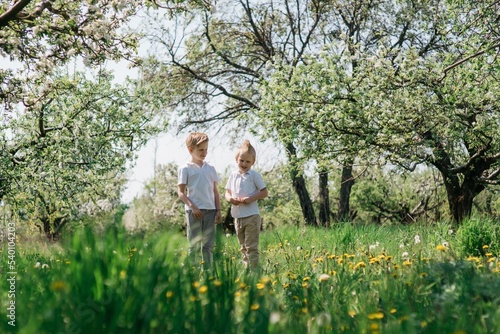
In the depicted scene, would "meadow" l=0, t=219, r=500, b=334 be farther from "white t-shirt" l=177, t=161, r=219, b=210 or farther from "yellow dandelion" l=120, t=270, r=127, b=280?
"white t-shirt" l=177, t=161, r=219, b=210

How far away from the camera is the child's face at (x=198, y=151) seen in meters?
6.19

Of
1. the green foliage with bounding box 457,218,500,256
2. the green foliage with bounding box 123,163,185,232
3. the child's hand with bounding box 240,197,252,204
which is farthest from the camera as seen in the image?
the green foliage with bounding box 123,163,185,232

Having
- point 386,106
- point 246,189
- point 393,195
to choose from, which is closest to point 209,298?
point 246,189

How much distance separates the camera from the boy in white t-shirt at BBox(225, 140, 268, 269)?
21.0ft

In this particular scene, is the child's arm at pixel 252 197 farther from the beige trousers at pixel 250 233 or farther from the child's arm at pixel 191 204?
the child's arm at pixel 191 204

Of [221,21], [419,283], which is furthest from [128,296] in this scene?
[221,21]

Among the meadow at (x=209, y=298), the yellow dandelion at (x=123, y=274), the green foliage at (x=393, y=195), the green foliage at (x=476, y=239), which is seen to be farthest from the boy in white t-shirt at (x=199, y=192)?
the green foliage at (x=393, y=195)

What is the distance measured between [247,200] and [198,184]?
594 mm

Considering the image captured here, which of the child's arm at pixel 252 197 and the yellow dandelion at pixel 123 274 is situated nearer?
the yellow dandelion at pixel 123 274

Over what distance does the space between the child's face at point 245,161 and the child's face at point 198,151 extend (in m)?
0.44

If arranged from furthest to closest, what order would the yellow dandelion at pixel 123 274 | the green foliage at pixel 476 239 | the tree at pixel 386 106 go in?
the tree at pixel 386 106, the green foliage at pixel 476 239, the yellow dandelion at pixel 123 274

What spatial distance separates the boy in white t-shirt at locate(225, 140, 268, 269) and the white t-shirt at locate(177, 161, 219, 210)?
13.0 inches

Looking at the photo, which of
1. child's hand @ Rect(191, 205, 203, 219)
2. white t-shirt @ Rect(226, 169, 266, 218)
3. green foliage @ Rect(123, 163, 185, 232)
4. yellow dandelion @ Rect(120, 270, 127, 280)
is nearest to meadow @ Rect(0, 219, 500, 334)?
yellow dandelion @ Rect(120, 270, 127, 280)

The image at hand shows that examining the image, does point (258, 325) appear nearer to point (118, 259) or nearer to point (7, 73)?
point (118, 259)
